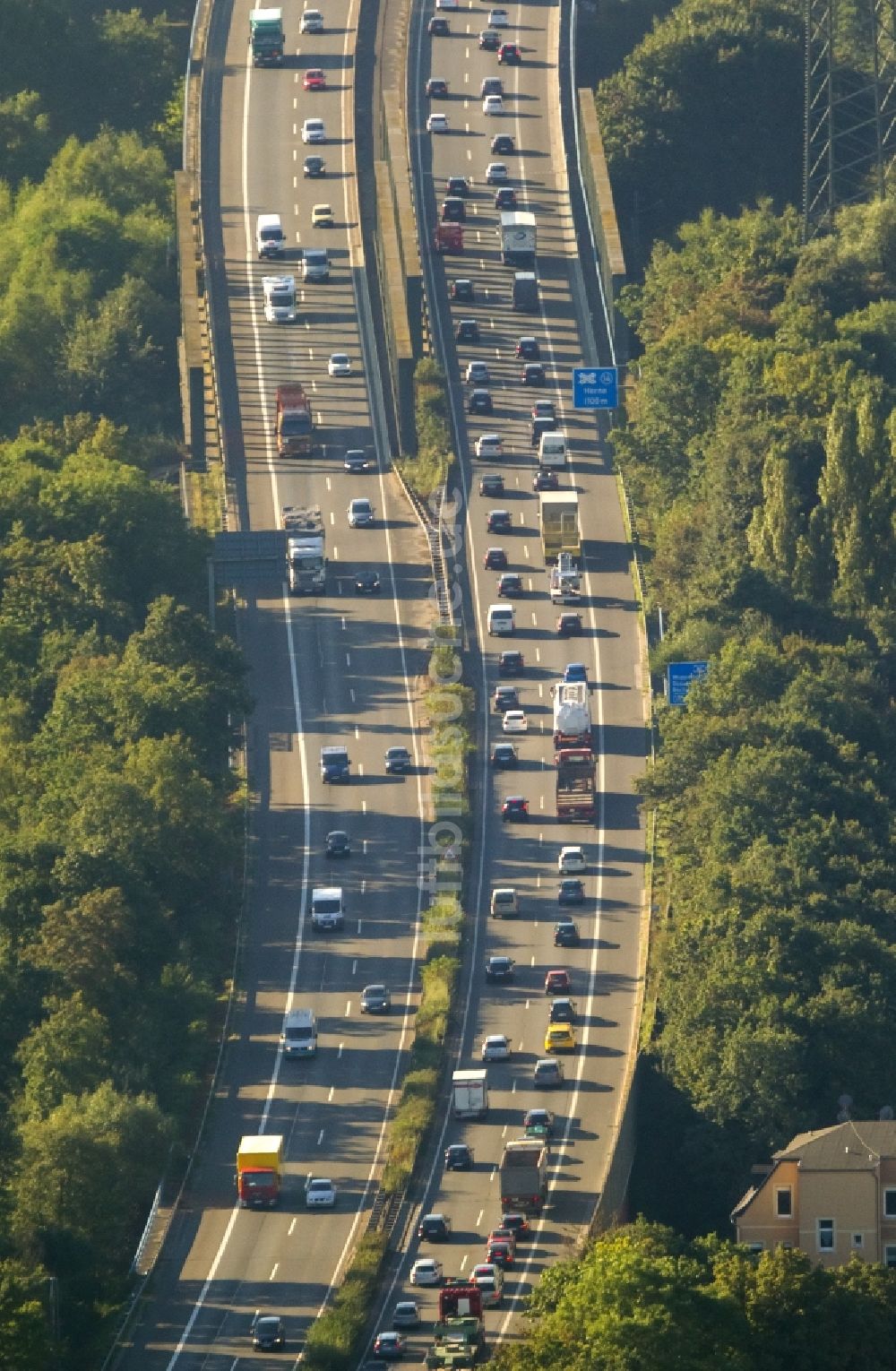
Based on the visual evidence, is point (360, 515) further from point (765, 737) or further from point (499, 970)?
point (499, 970)

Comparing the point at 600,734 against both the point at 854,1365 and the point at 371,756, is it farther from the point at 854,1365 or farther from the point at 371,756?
the point at 854,1365

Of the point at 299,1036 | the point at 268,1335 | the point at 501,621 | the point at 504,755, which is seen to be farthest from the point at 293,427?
the point at 268,1335

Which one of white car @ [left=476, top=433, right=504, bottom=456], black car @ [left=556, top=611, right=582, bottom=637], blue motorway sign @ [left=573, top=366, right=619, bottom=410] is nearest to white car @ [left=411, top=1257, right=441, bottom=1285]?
black car @ [left=556, top=611, right=582, bottom=637]

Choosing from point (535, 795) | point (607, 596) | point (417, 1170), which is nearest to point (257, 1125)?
point (417, 1170)

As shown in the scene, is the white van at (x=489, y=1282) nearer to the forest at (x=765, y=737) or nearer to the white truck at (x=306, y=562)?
the forest at (x=765, y=737)

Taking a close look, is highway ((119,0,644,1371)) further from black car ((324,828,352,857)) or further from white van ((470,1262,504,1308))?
black car ((324,828,352,857))

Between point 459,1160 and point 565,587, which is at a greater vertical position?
point 565,587
